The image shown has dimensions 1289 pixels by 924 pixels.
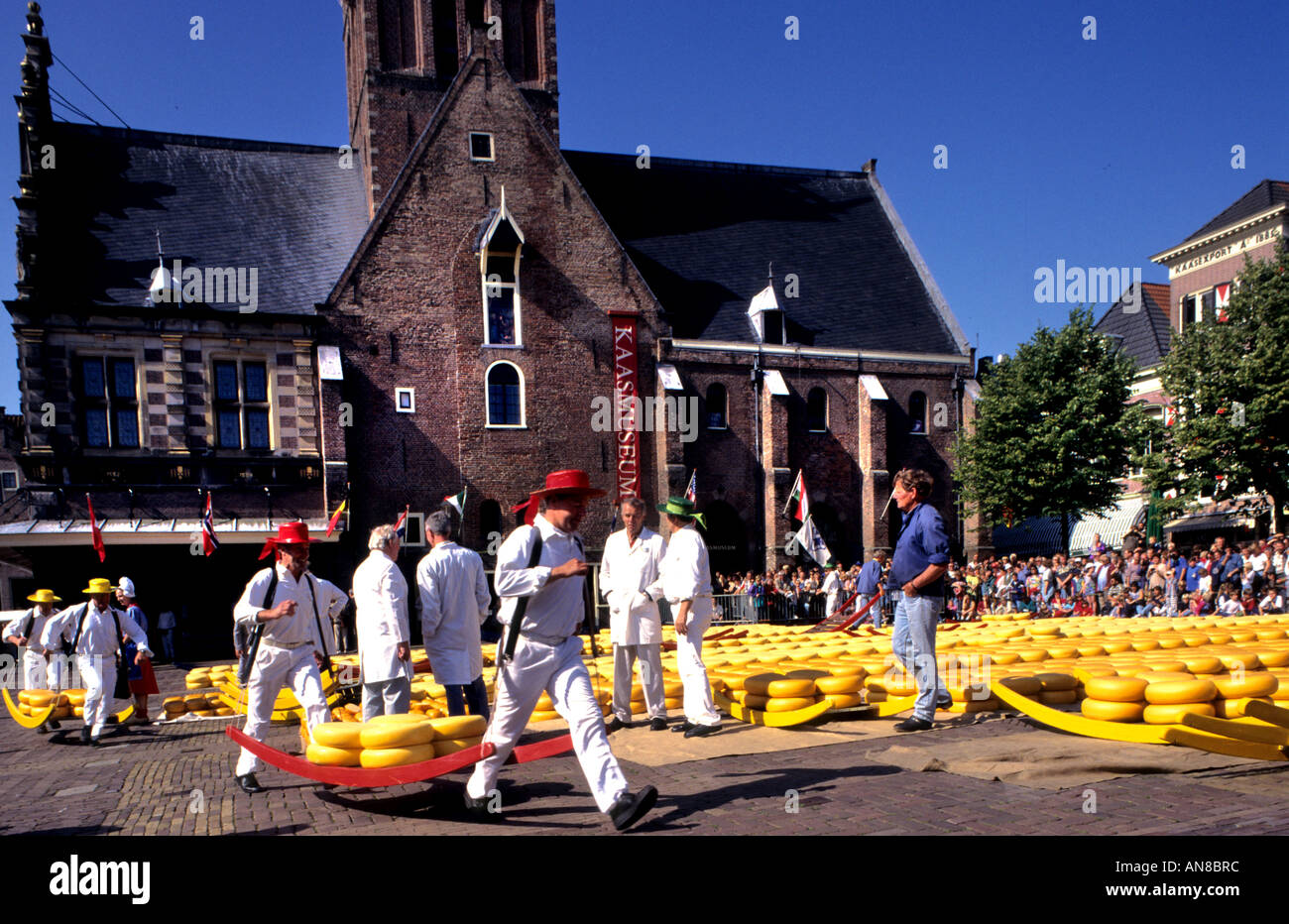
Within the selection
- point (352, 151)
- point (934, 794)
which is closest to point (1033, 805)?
point (934, 794)

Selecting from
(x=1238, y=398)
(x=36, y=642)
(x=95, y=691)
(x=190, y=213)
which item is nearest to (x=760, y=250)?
(x=1238, y=398)

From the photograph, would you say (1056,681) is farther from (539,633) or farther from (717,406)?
(717,406)

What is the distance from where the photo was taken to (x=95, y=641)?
11.1m

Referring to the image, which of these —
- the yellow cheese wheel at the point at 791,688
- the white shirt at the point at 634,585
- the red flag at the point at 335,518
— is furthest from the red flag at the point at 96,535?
the yellow cheese wheel at the point at 791,688

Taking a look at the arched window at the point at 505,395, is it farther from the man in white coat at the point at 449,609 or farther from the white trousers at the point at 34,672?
the man in white coat at the point at 449,609

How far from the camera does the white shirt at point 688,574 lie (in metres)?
8.15

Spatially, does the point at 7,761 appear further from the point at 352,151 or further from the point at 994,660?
the point at 352,151

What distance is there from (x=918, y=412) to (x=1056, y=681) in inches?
983

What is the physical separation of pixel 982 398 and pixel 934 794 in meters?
25.0

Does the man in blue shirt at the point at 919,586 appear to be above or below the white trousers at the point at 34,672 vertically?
above

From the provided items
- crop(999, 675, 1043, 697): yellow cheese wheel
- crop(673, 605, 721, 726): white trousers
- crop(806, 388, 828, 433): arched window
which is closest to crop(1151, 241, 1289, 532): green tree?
crop(806, 388, 828, 433): arched window

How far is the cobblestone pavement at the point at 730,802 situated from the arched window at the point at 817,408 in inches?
912

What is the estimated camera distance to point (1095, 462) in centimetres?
2717

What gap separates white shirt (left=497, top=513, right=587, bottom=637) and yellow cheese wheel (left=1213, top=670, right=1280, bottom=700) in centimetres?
452
